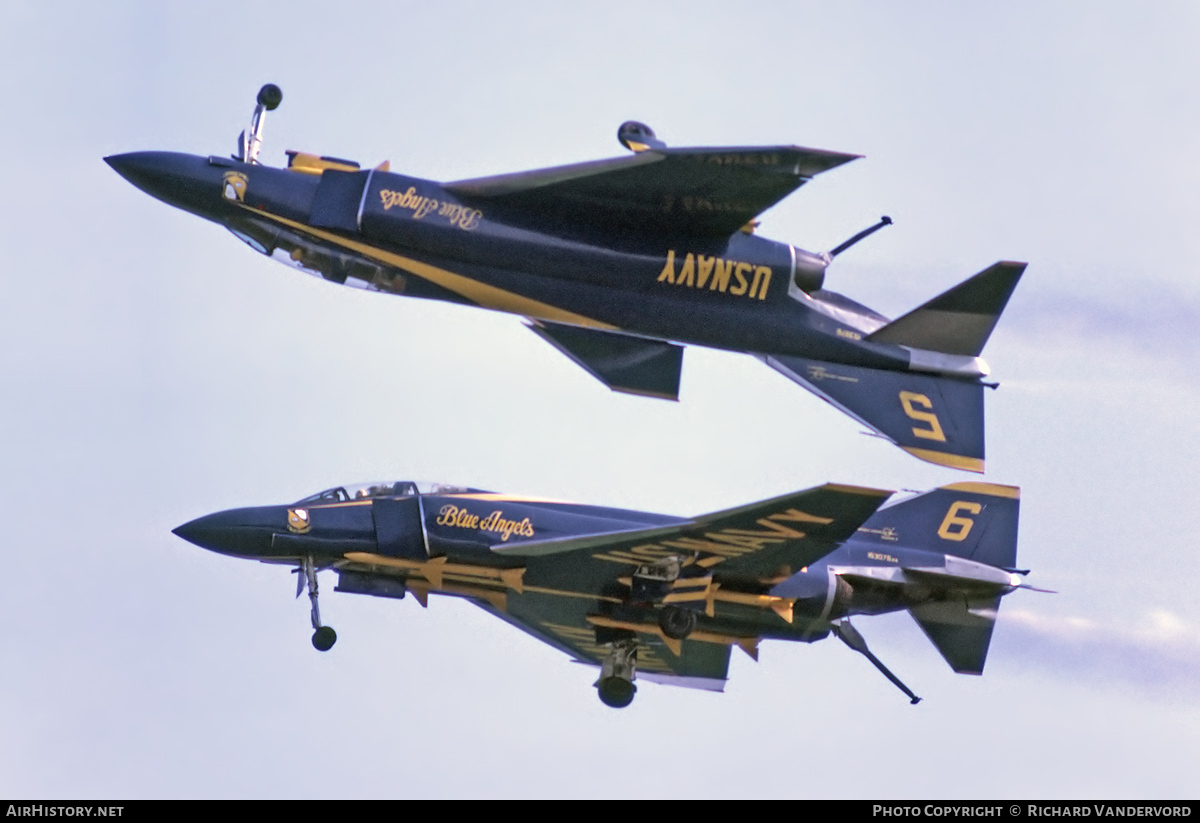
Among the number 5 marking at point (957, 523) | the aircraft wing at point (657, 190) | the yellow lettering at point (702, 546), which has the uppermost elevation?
the aircraft wing at point (657, 190)

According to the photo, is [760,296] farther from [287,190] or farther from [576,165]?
[287,190]

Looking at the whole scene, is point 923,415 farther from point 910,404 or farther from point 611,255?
point 611,255

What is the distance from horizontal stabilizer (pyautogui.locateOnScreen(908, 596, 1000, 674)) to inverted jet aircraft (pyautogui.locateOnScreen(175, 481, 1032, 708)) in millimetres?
24

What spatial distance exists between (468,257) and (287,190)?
302cm

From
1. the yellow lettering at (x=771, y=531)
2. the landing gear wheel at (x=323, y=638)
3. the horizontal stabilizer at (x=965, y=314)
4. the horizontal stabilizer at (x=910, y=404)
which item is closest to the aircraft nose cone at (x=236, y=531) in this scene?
the landing gear wheel at (x=323, y=638)

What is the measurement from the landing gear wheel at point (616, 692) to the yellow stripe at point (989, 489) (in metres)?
6.72

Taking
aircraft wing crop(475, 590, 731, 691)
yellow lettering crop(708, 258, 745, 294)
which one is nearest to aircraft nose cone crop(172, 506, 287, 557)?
aircraft wing crop(475, 590, 731, 691)

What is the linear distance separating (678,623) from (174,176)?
10.5 metres

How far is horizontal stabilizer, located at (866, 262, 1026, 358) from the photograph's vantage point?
3988cm

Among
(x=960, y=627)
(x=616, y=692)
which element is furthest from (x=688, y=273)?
(x=960, y=627)

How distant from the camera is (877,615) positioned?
4116cm

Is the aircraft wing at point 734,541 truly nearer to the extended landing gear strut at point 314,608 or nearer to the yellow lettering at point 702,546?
the yellow lettering at point 702,546

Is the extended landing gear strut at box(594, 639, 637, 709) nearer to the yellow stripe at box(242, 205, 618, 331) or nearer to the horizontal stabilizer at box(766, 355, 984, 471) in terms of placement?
the horizontal stabilizer at box(766, 355, 984, 471)

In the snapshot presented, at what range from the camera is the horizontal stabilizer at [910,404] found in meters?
39.3
